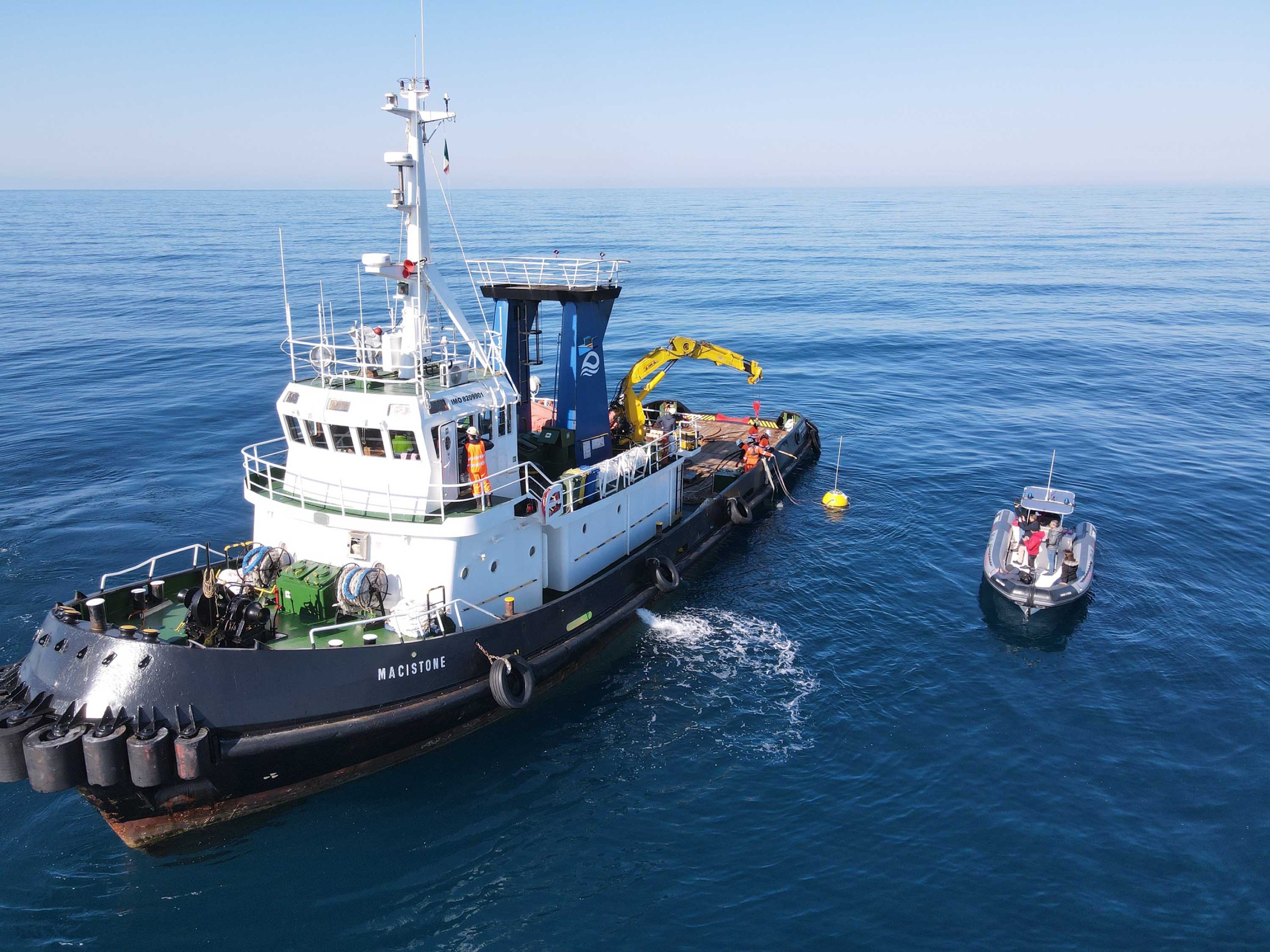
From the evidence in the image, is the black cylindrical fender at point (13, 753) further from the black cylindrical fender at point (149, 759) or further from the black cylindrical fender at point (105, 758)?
the black cylindrical fender at point (149, 759)

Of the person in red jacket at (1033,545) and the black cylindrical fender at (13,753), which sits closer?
the black cylindrical fender at (13,753)

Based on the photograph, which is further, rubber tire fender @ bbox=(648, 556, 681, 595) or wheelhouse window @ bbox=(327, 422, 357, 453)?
rubber tire fender @ bbox=(648, 556, 681, 595)

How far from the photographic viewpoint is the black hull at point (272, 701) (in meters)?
12.0

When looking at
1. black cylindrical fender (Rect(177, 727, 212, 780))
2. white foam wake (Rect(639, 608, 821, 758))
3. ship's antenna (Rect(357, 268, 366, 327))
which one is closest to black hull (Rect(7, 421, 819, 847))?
black cylindrical fender (Rect(177, 727, 212, 780))

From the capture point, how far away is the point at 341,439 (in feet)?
49.8

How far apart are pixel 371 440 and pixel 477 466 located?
195 centimetres

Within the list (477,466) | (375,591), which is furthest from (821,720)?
(375,591)

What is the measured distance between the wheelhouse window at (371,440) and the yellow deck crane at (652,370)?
9284 mm

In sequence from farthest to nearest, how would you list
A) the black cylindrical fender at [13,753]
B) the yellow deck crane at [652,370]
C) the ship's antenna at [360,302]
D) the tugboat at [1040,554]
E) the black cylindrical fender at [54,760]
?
the yellow deck crane at [652,370] < the tugboat at [1040,554] < the ship's antenna at [360,302] < the black cylindrical fender at [13,753] < the black cylindrical fender at [54,760]

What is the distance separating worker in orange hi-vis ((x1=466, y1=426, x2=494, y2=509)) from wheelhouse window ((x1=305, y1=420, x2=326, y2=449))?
266 centimetres

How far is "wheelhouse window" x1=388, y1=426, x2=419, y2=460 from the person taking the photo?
14.7 metres

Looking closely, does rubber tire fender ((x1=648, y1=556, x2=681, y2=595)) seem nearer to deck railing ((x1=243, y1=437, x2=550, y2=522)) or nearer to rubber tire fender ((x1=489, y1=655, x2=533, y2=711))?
deck railing ((x1=243, y1=437, x2=550, y2=522))

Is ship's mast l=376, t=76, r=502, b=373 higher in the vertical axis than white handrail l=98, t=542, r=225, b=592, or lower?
higher

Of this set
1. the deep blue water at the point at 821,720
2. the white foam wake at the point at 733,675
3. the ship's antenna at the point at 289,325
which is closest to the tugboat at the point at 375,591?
the ship's antenna at the point at 289,325
